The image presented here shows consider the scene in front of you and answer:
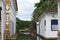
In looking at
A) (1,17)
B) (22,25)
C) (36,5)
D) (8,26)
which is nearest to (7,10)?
(8,26)

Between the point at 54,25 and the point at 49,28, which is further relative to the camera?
the point at 49,28

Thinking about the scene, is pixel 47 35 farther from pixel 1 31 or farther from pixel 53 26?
pixel 1 31

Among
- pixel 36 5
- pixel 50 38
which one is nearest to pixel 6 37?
pixel 50 38

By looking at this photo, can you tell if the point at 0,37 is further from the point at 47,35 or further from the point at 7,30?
the point at 47,35

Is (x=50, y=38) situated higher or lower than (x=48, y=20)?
lower

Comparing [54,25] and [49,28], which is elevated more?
[54,25]

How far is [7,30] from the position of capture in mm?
20500

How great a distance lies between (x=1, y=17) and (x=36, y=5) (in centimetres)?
2692

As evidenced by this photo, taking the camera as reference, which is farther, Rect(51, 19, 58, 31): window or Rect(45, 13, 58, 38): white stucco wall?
Rect(45, 13, 58, 38): white stucco wall

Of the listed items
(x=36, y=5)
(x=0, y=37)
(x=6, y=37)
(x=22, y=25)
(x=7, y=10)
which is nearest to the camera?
(x=0, y=37)

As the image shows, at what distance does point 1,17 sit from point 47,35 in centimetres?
474

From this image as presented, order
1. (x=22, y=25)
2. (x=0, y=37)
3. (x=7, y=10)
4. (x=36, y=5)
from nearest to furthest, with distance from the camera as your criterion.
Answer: (x=0, y=37)
(x=7, y=10)
(x=36, y=5)
(x=22, y=25)

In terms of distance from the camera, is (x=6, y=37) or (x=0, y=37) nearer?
(x=0, y=37)

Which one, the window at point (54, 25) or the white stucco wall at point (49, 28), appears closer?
the window at point (54, 25)
